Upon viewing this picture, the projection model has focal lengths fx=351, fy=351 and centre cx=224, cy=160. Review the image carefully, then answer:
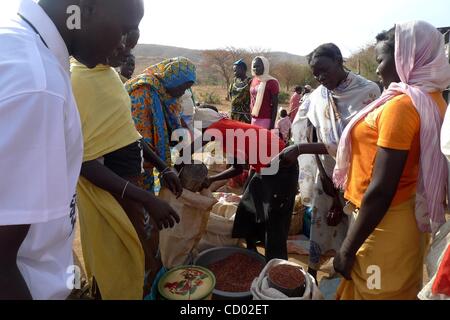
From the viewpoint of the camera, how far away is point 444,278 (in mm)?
1343

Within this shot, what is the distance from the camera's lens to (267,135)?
114 inches

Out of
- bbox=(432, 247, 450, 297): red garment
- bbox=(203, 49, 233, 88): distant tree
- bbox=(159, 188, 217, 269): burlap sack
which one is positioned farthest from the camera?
bbox=(203, 49, 233, 88): distant tree

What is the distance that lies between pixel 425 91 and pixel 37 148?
1.68 meters

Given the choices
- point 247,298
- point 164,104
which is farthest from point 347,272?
point 164,104

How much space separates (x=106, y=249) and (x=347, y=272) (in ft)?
4.54

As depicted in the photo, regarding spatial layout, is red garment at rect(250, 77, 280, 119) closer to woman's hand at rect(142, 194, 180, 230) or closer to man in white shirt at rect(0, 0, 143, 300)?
woman's hand at rect(142, 194, 180, 230)

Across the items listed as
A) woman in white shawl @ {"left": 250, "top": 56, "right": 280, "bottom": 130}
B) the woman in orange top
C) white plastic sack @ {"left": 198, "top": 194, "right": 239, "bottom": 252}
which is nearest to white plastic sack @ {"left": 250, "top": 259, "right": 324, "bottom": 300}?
the woman in orange top

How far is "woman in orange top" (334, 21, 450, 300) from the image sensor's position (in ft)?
5.26

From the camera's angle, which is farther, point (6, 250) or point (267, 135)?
point (267, 135)

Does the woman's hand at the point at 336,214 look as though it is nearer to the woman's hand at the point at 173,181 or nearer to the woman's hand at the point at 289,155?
the woman's hand at the point at 289,155

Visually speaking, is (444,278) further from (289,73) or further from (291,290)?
(289,73)

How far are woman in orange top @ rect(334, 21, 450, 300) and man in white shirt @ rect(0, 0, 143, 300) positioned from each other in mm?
1323

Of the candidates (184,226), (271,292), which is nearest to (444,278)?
(271,292)

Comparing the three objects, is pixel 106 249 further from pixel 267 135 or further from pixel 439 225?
pixel 439 225
